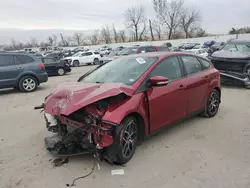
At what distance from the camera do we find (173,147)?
4.14 metres

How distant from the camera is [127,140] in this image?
362 cm

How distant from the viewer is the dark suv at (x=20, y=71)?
31.1 ft

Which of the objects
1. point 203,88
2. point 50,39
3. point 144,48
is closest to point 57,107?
point 203,88

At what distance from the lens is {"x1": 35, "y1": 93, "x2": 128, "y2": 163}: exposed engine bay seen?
129 inches

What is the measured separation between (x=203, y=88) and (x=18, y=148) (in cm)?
382

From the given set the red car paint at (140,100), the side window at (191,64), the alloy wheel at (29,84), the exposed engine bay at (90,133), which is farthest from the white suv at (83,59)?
the exposed engine bay at (90,133)

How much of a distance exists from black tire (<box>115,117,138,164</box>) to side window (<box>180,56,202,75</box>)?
1.84m

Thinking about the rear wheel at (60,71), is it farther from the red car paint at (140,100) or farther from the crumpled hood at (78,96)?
the crumpled hood at (78,96)

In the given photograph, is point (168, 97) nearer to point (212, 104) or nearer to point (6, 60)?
point (212, 104)

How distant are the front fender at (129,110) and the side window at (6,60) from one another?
7.70m

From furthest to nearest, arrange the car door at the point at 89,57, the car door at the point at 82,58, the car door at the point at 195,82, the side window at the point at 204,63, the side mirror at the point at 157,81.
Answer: the car door at the point at 89,57
the car door at the point at 82,58
the side window at the point at 204,63
the car door at the point at 195,82
the side mirror at the point at 157,81

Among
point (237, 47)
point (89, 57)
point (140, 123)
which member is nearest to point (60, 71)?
point (89, 57)

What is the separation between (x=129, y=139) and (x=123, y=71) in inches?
50.4

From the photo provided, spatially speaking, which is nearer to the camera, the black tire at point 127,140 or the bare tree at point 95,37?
the black tire at point 127,140
